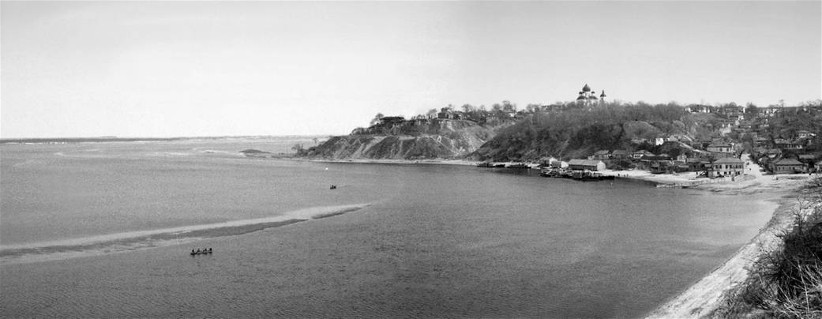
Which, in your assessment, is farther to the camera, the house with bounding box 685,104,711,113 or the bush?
the house with bounding box 685,104,711,113

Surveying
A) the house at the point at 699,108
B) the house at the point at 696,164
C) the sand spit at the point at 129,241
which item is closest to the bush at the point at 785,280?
the sand spit at the point at 129,241

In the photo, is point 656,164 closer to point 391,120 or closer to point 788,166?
point 788,166

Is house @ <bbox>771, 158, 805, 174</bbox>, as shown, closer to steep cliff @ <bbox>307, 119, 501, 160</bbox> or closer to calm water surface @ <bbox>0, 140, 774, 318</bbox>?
calm water surface @ <bbox>0, 140, 774, 318</bbox>

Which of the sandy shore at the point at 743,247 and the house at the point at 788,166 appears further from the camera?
the house at the point at 788,166

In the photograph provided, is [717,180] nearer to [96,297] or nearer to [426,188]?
[426,188]

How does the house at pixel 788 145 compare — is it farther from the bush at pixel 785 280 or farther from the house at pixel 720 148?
the bush at pixel 785 280

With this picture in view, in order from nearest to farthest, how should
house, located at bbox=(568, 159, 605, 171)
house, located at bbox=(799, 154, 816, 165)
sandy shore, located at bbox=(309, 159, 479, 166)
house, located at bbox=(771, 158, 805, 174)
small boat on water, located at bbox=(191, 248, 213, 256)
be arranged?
small boat on water, located at bbox=(191, 248, 213, 256) → house, located at bbox=(771, 158, 805, 174) → house, located at bbox=(799, 154, 816, 165) → house, located at bbox=(568, 159, 605, 171) → sandy shore, located at bbox=(309, 159, 479, 166)

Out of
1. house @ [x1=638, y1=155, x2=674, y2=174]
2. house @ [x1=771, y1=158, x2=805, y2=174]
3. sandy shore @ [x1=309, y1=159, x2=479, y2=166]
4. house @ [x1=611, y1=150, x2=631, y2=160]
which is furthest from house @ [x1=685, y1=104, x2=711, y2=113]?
house @ [x1=771, y1=158, x2=805, y2=174]

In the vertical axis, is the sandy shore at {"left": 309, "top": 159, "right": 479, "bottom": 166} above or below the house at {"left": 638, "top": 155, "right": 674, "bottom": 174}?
below
